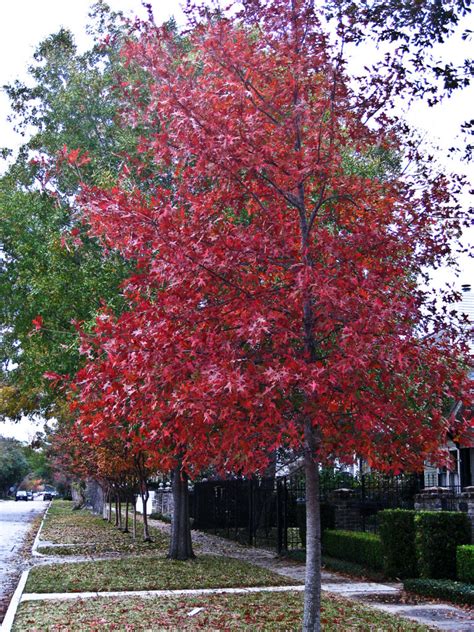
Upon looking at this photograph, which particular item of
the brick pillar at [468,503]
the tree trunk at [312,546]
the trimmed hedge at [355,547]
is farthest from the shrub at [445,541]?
the tree trunk at [312,546]

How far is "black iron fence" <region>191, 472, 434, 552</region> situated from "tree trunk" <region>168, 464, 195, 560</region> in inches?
95.0

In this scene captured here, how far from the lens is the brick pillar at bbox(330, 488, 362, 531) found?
1992 cm

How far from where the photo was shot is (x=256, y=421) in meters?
8.13

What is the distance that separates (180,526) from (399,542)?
250 inches

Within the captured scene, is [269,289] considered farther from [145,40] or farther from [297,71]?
[145,40]

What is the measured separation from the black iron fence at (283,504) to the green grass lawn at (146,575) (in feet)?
8.88

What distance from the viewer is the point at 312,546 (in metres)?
8.45

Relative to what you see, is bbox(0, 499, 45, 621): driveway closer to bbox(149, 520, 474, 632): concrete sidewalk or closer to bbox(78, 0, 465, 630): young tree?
bbox(149, 520, 474, 632): concrete sidewalk

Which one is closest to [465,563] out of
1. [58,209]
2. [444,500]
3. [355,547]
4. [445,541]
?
[445,541]

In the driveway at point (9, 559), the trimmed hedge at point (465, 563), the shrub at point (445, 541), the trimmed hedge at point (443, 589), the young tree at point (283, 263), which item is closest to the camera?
the young tree at point (283, 263)

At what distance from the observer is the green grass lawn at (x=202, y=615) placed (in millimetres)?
A: 10078

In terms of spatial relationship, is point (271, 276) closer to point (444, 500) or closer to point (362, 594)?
point (362, 594)

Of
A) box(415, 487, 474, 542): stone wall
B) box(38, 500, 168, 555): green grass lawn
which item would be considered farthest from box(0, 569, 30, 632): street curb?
box(38, 500, 168, 555): green grass lawn

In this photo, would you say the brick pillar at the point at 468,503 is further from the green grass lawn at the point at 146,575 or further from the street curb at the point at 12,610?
the street curb at the point at 12,610
